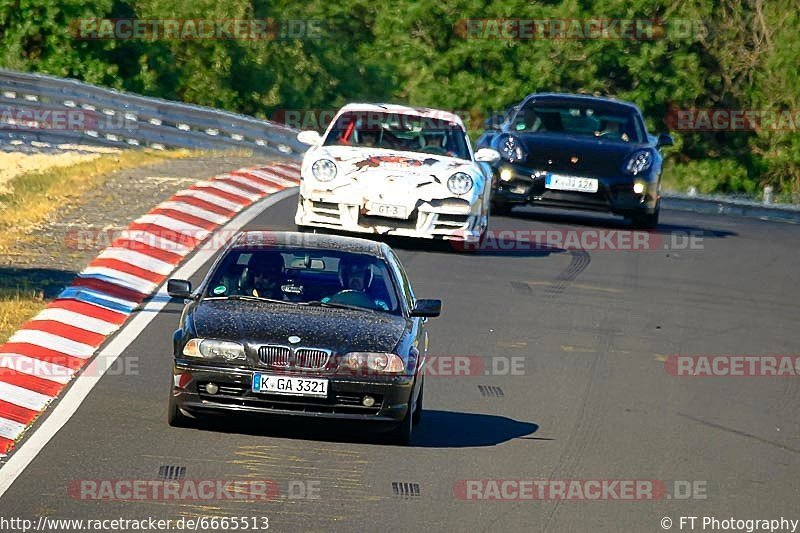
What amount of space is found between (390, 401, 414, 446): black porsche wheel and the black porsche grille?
58cm

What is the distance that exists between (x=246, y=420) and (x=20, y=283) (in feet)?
17.8

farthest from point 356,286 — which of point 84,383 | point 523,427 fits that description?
point 84,383

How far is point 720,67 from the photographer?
46531mm

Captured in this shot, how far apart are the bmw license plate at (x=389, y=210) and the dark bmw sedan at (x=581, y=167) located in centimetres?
314

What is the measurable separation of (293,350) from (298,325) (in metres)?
0.28

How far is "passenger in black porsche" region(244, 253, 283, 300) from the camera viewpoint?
414 inches

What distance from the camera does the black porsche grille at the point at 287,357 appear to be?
9648 mm

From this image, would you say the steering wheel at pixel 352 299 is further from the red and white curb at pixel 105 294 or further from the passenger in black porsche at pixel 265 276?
the red and white curb at pixel 105 294

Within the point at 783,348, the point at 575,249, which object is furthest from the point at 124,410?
the point at 575,249

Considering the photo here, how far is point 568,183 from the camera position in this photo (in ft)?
65.1
